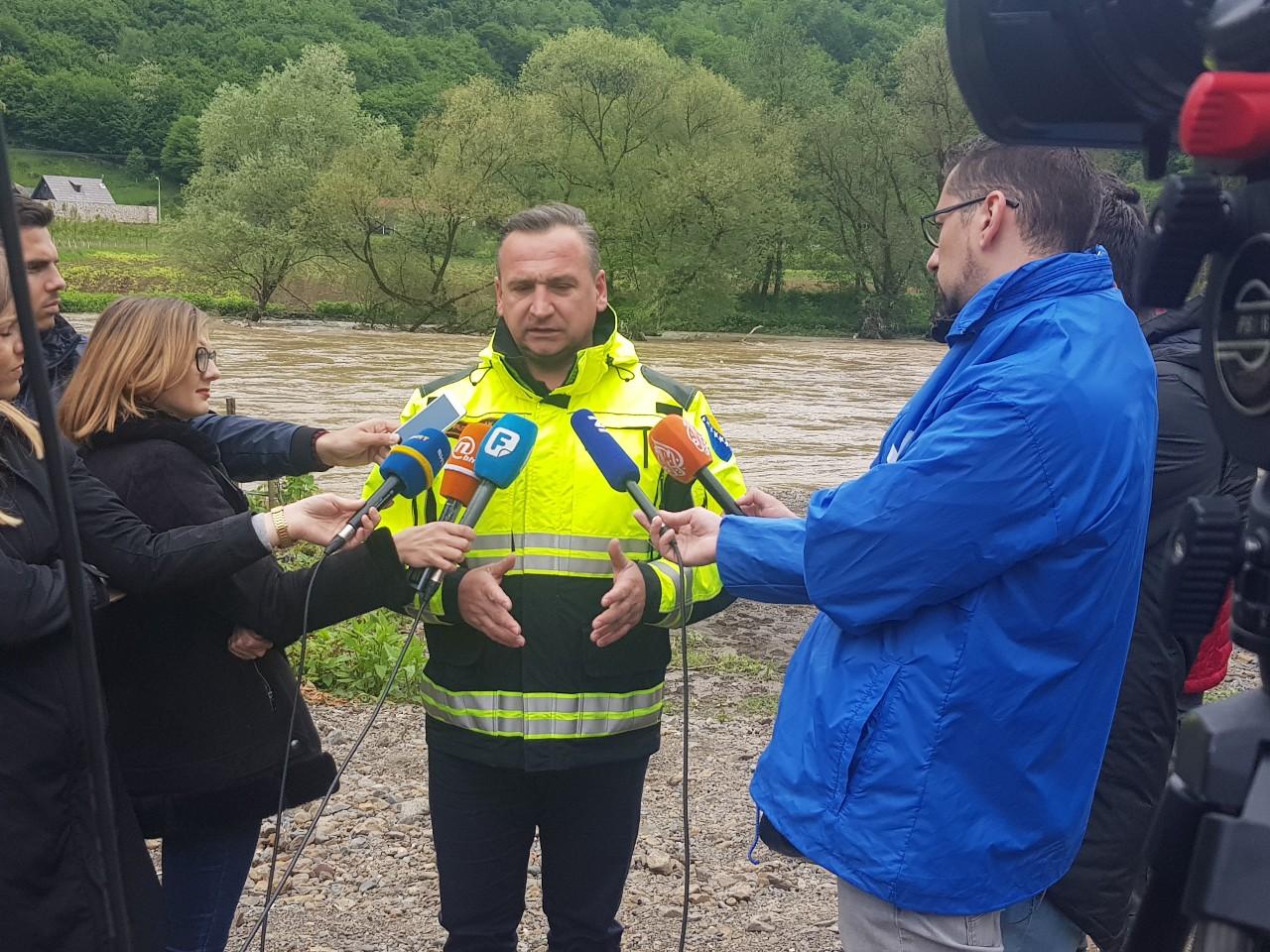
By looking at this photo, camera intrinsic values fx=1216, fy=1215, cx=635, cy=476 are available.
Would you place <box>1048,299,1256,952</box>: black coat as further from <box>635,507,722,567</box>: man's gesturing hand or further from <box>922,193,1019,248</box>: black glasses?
<box>635,507,722,567</box>: man's gesturing hand

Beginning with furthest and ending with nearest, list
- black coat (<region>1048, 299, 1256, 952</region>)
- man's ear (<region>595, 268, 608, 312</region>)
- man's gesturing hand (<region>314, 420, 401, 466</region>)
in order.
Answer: man's gesturing hand (<region>314, 420, 401, 466</region>)
man's ear (<region>595, 268, 608, 312</region>)
black coat (<region>1048, 299, 1256, 952</region>)

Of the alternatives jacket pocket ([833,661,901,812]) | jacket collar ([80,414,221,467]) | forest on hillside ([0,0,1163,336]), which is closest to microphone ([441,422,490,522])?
jacket collar ([80,414,221,467])

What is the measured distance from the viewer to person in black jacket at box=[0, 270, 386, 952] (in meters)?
2.19

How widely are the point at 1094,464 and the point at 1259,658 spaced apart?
2.63 feet

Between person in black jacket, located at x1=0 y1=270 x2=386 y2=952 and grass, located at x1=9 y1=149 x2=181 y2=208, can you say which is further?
grass, located at x1=9 y1=149 x2=181 y2=208

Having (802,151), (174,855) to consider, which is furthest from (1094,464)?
(802,151)

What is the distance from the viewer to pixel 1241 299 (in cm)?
110

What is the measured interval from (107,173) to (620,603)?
116 meters

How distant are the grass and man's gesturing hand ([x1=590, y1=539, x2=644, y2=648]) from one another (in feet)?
343

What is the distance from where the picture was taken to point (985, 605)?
1.93 meters

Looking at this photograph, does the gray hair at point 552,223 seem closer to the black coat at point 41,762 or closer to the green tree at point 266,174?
the black coat at point 41,762

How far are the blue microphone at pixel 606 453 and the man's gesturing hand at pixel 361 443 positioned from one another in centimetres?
53

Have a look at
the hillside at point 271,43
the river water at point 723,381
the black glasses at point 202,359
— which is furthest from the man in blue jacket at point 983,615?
the hillside at point 271,43

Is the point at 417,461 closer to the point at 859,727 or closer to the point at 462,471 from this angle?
the point at 462,471
